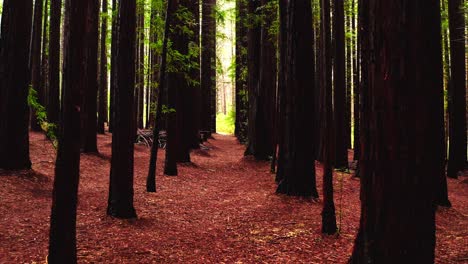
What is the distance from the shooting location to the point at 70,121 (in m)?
3.98

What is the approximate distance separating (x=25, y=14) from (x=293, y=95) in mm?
7236

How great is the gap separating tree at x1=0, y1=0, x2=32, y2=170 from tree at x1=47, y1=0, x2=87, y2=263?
603cm

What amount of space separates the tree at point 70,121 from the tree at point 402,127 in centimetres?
309

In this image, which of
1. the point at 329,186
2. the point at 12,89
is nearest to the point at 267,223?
A: the point at 329,186

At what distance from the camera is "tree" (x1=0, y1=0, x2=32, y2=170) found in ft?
29.7

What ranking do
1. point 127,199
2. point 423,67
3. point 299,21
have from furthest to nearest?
point 299,21 → point 127,199 → point 423,67

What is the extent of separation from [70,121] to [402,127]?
3.38 meters

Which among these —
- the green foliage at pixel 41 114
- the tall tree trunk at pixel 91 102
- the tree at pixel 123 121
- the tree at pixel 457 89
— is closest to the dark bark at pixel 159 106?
the tree at pixel 123 121

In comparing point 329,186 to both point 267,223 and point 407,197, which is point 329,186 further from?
point 407,197

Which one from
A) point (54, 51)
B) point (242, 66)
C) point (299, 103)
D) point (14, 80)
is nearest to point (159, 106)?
point (299, 103)

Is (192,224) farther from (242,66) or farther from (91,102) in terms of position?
(242,66)

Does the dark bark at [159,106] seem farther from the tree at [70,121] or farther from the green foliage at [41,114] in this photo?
the tree at [70,121]

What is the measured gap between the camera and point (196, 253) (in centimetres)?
562

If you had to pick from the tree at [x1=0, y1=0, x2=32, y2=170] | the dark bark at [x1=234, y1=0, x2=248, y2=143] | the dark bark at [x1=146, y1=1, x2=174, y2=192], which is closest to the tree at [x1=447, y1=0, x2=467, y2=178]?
the dark bark at [x1=234, y1=0, x2=248, y2=143]
